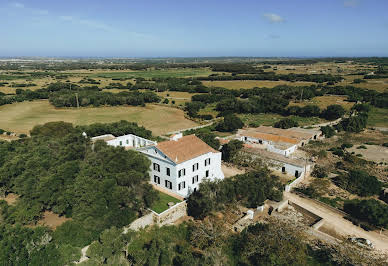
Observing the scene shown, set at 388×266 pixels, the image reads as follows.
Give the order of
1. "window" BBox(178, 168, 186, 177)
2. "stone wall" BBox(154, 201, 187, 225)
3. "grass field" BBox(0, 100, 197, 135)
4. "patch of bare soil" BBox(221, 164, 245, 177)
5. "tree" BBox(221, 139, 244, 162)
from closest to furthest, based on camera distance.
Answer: "stone wall" BBox(154, 201, 187, 225) → "window" BBox(178, 168, 186, 177) → "patch of bare soil" BBox(221, 164, 245, 177) → "tree" BBox(221, 139, 244, 162) → "grass field" BBox(0, 100, 197, 135)

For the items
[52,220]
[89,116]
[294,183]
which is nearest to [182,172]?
[52,220]

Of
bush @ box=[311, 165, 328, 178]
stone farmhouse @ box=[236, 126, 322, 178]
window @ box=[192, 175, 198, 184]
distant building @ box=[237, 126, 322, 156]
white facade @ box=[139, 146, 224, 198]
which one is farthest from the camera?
distant building @ box=[237, 126, 322, 156]

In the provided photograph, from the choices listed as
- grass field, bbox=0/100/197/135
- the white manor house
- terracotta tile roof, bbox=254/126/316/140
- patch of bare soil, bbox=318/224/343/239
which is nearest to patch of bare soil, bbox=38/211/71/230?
the white manor house

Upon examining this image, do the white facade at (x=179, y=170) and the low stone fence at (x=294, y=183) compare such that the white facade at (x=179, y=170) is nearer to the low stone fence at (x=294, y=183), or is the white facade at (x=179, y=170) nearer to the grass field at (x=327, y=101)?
the low stone fence at (x=294, y=183)

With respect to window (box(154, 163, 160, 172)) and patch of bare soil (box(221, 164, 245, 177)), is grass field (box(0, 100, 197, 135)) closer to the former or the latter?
patch of bare soil (box(221, 164, 245, 177))

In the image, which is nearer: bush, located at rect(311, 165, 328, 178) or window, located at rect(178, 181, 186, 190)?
window, located at rect(178, 181, 186, 190)

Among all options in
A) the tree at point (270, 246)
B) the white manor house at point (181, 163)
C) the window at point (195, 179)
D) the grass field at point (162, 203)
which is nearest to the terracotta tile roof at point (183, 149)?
the white manor house at point (181, 163)

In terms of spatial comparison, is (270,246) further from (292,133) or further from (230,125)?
(230,125)

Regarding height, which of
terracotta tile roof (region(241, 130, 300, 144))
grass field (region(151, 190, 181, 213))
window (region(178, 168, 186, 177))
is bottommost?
grass field (region(151, 190, 181, 213))
